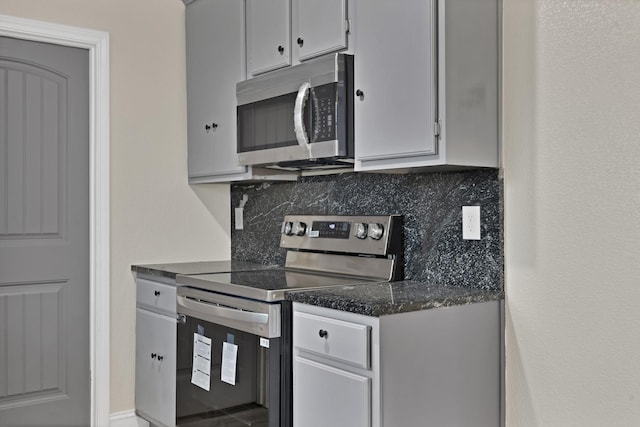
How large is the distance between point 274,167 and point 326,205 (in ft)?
0.97

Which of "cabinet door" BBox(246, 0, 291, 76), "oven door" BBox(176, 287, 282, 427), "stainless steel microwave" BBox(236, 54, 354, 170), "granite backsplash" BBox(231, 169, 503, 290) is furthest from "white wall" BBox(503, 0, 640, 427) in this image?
"cabinet door" BBox(246, 0, 291, 76)

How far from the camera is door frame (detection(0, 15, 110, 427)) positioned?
326 centimetres

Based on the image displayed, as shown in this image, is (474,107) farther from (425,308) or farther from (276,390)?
(276,390)

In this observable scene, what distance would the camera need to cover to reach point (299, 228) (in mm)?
3086

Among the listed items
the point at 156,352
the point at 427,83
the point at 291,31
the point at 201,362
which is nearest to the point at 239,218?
the point at 156,352

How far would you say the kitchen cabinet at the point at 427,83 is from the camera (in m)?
2.14

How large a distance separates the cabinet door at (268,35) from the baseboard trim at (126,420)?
1.80 meters

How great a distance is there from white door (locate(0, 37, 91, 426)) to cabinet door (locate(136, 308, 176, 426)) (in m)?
0.26

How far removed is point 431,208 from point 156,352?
152cm

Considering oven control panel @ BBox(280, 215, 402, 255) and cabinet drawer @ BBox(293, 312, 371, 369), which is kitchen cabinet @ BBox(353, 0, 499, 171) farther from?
cabinet drawer @ BBox(293, 312, 371, 369)

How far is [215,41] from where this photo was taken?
3270 mm

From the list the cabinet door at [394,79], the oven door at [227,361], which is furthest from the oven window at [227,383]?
the cabinet door at [394,79]

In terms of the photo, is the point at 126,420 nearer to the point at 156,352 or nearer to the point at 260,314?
the point at 156,352

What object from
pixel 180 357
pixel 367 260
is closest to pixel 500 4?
pixel 367 260
